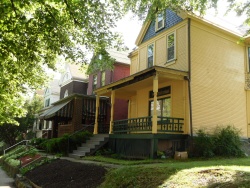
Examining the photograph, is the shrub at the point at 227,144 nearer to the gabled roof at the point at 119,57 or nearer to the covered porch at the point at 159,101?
the covered porch at the point at 159,101

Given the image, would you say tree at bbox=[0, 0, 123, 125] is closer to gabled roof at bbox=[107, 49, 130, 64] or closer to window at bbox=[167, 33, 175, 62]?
window at bbox=[167, 33, 175, 62]

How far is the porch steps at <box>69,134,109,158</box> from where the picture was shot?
15.2 metres

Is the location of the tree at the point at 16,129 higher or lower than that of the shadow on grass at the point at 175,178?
higher

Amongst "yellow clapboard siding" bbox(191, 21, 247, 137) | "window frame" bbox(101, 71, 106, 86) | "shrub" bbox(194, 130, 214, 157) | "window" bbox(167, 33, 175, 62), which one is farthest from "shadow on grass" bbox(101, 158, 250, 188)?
"window frame" bbox(101, 71, 106, 86)

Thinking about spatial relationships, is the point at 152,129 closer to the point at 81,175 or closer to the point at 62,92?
the point at 81,175

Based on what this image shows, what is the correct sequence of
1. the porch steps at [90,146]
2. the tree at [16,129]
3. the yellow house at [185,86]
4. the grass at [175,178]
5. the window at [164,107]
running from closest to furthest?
1. the grass at [175,178]
2. the yellow house at [185,86]
3. the porch steps at [90,146]
4. the window at [164,107]
5. the tree at [16,129]

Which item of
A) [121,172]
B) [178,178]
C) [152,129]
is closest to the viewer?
[178,178]

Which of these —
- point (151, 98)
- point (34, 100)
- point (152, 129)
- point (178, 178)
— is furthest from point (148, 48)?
point (34, 100)

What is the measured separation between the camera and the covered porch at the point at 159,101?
44.5 ft

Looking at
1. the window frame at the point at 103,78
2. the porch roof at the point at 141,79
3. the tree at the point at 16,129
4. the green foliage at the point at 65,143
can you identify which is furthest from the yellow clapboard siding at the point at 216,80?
the tree at the point at 16,129

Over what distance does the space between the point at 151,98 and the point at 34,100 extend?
28839 millimetres

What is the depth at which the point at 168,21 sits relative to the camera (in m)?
17.3

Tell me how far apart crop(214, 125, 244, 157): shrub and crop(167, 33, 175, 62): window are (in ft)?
17.3

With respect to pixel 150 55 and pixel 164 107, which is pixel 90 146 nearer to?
pixel 164 107
